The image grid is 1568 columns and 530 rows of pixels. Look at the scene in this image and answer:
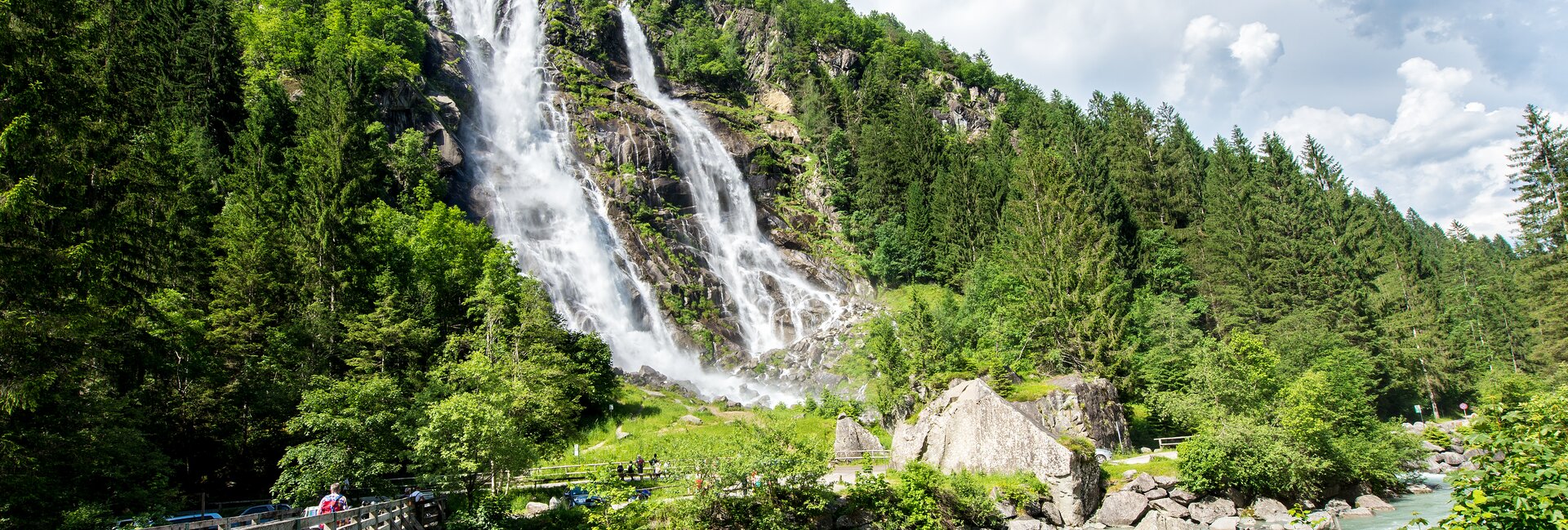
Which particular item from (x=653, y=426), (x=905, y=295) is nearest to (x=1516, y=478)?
(x=653, y=426)

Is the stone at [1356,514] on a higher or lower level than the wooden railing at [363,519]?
lower

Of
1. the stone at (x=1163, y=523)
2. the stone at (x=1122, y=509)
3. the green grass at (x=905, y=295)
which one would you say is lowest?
the stone at (x=1163, y=523)

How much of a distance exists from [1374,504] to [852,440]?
1942 cm

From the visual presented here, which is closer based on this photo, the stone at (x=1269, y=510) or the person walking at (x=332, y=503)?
the person walking at (x=332, y=503)

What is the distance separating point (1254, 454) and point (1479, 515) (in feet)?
78.9

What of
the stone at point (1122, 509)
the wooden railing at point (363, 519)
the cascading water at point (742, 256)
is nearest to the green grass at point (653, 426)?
the wooden railing at point (363, 519)

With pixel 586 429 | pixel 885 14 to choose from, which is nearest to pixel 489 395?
pixel 586 429

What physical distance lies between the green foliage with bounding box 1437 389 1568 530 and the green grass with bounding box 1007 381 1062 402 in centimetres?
2117

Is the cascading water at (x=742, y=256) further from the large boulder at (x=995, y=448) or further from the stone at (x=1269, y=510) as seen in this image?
the stone at (x=1269, y=510)

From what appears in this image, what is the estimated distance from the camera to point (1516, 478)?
5.57 meters

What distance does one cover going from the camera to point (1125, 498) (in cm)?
2427

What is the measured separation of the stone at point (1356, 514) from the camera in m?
25.5

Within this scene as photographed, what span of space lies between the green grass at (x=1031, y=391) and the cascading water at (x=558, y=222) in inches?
673

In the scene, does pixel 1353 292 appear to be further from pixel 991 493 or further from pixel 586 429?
pixel 586 429
